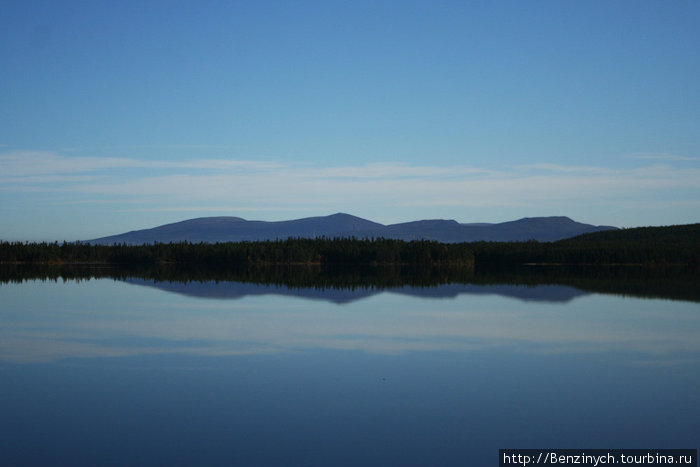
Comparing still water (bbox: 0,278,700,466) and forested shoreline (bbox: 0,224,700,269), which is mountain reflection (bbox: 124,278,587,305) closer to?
still water (bbox: 0,278,700,466)

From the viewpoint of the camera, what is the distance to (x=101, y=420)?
880 centimetres

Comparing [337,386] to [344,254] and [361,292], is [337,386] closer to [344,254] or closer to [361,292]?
[361,292]

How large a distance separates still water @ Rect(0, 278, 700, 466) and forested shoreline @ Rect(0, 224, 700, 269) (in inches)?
2546

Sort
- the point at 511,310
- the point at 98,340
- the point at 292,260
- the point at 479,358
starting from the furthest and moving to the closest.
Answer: the point at 292,260 < the point at 511,310 < the point at 98,340 < the point at 479,358

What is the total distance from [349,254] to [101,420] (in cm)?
7831

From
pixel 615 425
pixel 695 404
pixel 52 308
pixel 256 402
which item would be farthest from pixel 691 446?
pixel 52 308

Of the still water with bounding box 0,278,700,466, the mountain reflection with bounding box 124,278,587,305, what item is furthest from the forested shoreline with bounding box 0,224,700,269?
the still water with bounding box 0,278,700,466

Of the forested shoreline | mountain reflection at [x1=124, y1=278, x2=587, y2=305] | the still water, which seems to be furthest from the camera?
the forested shoreline

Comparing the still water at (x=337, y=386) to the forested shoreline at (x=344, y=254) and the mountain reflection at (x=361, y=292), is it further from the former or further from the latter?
the forested shoreline at (x=344, y=254)

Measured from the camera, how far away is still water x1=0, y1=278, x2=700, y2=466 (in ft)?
25.9

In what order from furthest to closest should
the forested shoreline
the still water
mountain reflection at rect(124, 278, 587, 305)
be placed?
the forested shoreline < mountain reflection at rect(124, 278, 587, 305) < the still water

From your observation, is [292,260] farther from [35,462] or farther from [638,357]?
[35,462]

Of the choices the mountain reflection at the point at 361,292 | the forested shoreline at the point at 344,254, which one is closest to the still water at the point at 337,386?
the mountain reflection at the point at 361,292

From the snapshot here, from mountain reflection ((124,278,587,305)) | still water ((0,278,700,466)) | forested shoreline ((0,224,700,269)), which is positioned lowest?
still water ((0,278,700,466))
